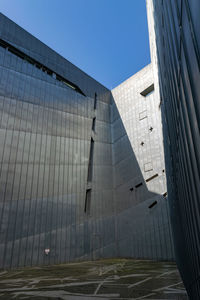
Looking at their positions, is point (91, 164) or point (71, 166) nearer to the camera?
point (71, 166)

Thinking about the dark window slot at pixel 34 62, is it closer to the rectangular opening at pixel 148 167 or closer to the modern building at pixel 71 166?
the modern building at pixel 71 166

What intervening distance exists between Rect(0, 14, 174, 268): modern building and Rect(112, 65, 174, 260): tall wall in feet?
0.27

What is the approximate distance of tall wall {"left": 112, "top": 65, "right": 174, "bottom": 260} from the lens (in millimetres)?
17031

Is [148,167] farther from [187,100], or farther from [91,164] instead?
[187,100]

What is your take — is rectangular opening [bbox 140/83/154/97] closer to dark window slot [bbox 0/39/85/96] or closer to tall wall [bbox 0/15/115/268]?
tall wall [bbox 0/15/115/268]

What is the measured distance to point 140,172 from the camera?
64.8 feet

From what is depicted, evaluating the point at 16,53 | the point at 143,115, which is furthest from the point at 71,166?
the point at 16,53

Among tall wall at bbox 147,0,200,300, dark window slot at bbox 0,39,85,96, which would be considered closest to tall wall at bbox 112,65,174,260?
dark window slot at bbox 0,39,85,96

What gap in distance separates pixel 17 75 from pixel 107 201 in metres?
14.0

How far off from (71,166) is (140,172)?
625 centimetres

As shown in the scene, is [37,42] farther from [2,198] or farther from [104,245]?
[104,245]

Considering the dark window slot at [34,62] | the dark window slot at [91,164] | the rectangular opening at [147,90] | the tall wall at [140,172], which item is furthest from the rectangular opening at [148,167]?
the dark window slot at [34,62]

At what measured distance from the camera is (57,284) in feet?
26.3

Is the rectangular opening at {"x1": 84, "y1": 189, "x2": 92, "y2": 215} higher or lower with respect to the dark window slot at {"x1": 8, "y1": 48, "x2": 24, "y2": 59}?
lower
